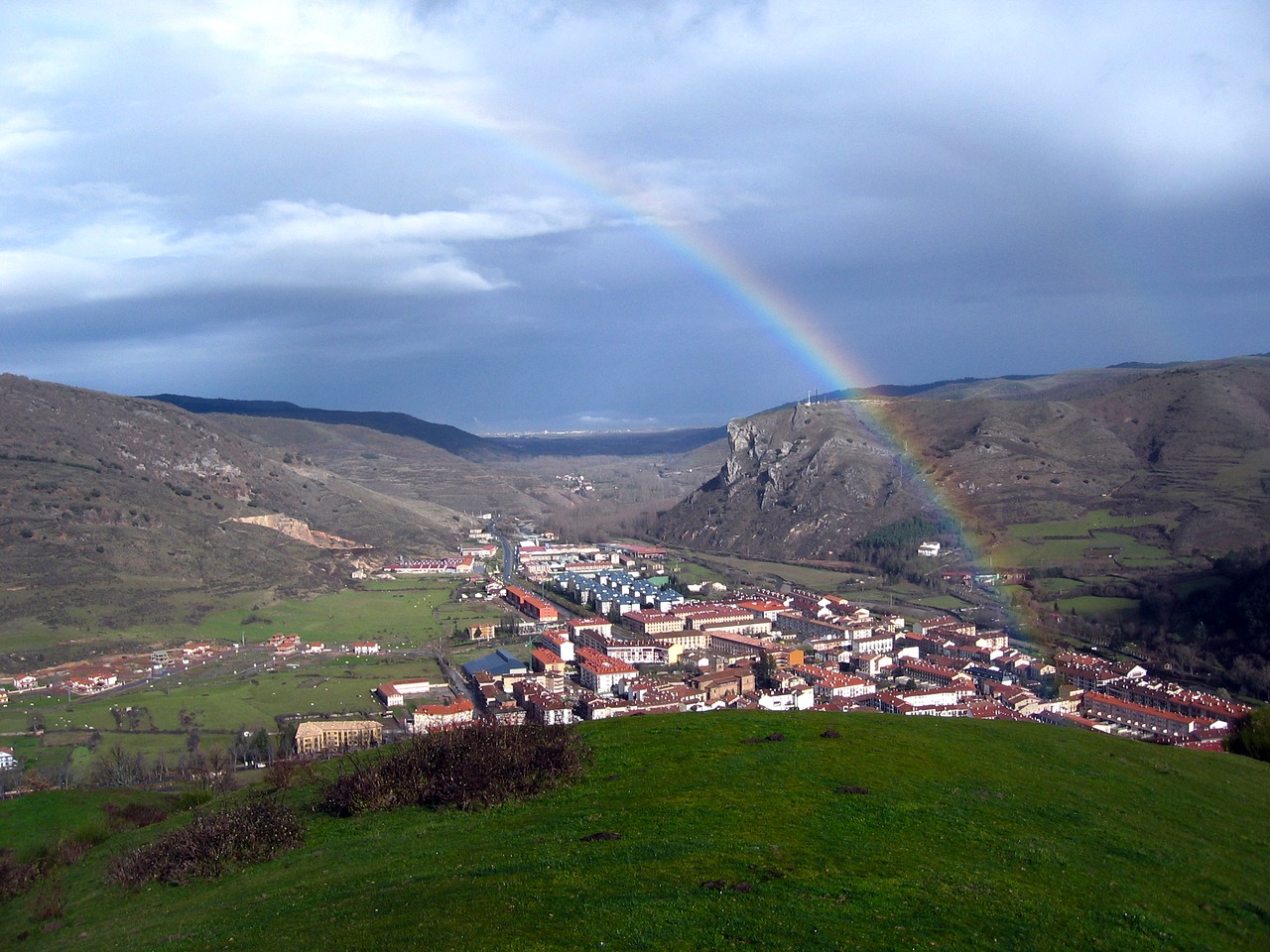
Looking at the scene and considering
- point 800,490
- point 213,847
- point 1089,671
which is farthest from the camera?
point 800,490

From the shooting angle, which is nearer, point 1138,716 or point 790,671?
point 1138,716

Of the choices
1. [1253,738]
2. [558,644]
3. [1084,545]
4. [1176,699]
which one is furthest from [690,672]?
[1084,545]

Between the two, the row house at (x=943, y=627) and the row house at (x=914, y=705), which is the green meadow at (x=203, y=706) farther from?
the row house at (x=943, y=627)

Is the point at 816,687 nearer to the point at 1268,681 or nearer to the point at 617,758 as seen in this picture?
the point at 1268,681

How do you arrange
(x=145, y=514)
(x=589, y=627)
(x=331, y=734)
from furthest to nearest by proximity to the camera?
(x=145, y=514)
(x=589, y=627)
(x=331, y=734)

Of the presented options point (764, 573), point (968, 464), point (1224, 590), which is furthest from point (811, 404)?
point (1224, 590)

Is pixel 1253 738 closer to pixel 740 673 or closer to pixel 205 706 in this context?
pixel 740 673
